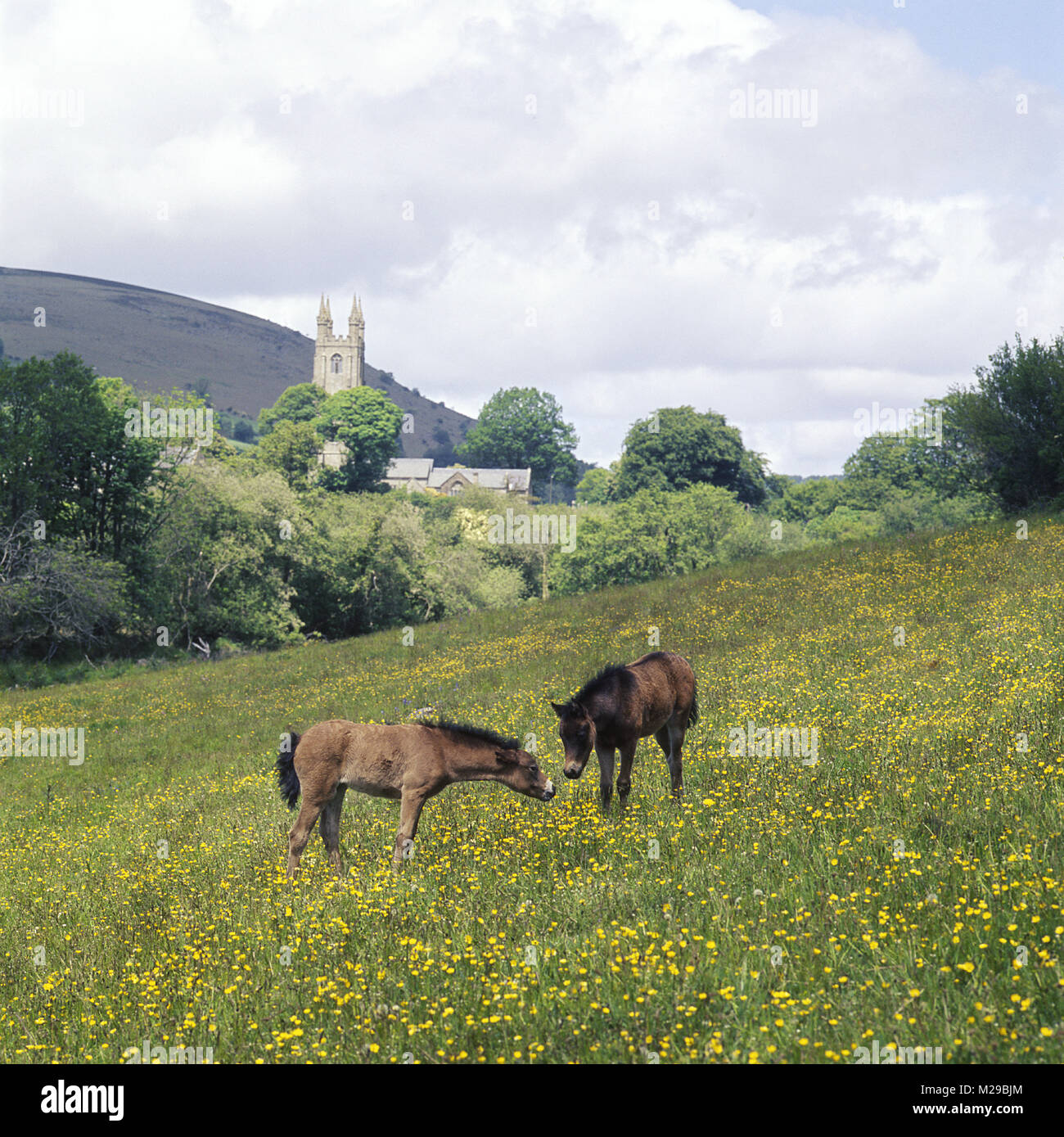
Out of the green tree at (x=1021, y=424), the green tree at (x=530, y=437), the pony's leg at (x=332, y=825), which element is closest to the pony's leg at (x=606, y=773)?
the pony's leg at (x=332, y=825)

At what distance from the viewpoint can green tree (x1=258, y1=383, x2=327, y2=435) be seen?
178m

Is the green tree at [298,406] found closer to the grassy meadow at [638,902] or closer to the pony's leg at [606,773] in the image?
the grassy meadow at [638,902]

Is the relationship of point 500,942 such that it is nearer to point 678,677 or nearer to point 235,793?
point 678,677

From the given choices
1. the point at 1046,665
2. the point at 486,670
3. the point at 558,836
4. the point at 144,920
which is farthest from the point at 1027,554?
the point at 144,920

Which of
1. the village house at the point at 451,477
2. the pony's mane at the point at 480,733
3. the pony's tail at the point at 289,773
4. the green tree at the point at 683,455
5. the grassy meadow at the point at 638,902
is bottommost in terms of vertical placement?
the grassy meadow at the point at 638,902

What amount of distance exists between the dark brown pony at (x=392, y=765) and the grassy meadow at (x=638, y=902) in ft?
1.55

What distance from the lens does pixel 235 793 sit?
587 inches

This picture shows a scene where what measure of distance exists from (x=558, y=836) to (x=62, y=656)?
38.3 metres

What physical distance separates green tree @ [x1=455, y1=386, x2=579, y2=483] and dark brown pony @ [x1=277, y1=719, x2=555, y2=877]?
166m

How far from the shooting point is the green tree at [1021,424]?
111 ft

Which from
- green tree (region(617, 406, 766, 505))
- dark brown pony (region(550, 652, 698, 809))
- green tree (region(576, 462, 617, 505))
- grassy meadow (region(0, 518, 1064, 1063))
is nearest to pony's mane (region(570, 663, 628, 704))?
dark brown pony (region(550, 652, 698, 809))

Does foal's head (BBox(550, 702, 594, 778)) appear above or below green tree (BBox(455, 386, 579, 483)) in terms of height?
below

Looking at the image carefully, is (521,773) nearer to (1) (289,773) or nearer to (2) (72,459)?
(1) (289,773)

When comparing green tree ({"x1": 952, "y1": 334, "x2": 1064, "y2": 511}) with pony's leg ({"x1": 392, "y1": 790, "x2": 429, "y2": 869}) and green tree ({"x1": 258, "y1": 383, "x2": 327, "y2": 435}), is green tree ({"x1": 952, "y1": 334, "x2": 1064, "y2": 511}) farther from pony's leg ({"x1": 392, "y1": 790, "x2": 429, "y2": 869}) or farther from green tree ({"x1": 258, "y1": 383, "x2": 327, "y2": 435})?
green tree ({"x1": 258, "y1": 383, "x2": 327, "y2": 435})
